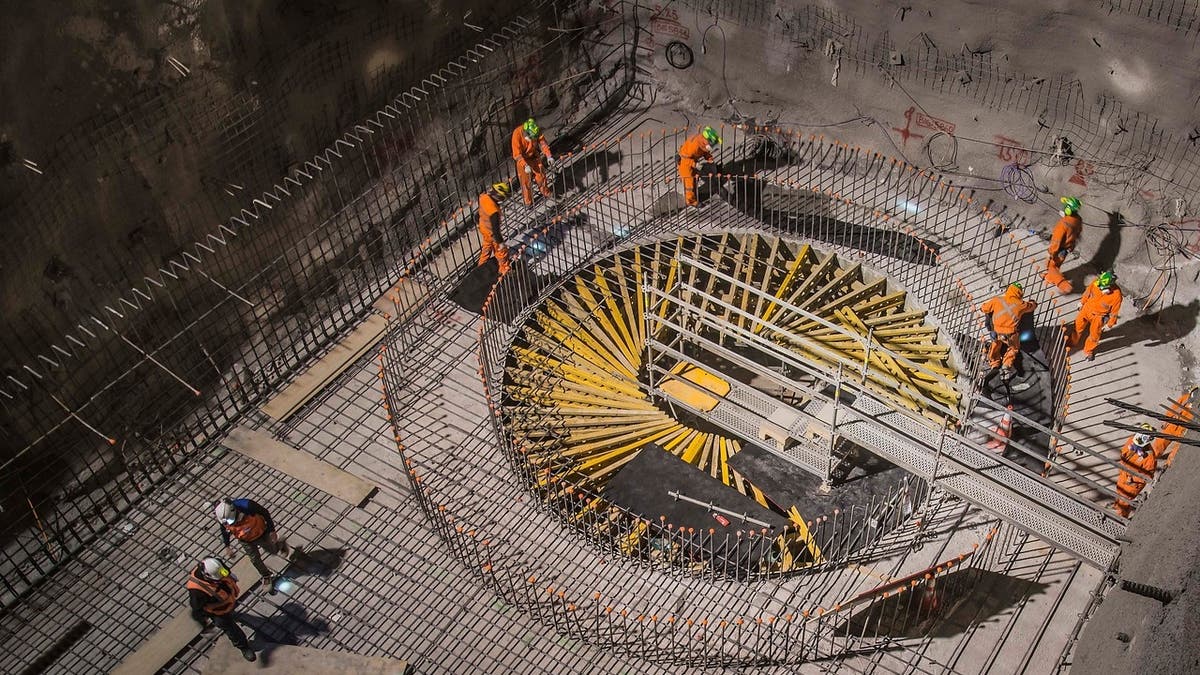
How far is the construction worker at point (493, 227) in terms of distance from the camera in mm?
19047

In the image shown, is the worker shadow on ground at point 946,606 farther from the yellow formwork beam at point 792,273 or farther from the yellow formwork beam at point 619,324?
the yellow formwork beam at point 619,324

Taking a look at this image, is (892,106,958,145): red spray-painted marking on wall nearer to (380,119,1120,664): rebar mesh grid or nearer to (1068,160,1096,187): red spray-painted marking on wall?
(380,119,1120,664): rebar mesh grid

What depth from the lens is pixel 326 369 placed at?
18.5 meters

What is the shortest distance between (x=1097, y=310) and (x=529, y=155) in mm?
9574

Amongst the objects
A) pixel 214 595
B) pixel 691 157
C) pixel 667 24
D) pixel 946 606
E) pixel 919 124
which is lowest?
pixel 946 606

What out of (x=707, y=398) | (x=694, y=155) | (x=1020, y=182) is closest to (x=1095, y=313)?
(x=1020, y=182)

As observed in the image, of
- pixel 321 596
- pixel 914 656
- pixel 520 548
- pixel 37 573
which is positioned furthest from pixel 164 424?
pixel 914 656

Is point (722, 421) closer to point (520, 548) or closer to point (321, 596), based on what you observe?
point (520, 548)

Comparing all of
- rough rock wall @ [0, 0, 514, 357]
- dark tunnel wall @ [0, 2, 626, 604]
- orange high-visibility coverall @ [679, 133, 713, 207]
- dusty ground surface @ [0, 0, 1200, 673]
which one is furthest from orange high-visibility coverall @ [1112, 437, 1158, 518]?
rough rock wall @ [0, 0, 514, 357]

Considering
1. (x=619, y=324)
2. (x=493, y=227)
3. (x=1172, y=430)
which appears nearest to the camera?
(x=1172, y=430)

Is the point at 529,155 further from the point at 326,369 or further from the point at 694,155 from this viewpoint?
the point at 326,369

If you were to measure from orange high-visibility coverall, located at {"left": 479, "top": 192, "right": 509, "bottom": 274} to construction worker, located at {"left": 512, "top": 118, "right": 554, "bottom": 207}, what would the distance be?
1.60 meters

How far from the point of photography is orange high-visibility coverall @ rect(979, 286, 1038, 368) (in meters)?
17.0

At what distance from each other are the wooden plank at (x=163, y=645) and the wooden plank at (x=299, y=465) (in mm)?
1811
